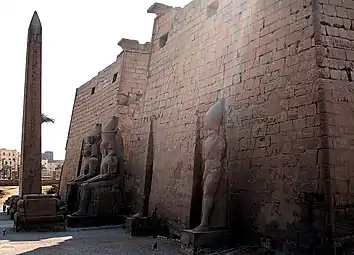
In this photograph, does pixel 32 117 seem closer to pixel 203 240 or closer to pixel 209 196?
pixel 209 196

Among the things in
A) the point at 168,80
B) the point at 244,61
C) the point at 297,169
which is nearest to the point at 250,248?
the point at 297,169

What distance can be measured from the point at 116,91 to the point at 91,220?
462 centimetres

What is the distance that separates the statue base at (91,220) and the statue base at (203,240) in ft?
16.7

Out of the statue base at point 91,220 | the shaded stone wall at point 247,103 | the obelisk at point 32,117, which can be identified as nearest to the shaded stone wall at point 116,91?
the statue base at point 91,220

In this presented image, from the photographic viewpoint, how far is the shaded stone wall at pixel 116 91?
47.7 ft

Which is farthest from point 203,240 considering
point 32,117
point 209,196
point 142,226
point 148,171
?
point 32,117

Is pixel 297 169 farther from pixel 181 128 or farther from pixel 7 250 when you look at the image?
pixel 7 250

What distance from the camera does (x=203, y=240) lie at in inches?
265

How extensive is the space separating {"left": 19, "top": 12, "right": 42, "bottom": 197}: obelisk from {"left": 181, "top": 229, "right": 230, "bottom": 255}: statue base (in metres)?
5.03

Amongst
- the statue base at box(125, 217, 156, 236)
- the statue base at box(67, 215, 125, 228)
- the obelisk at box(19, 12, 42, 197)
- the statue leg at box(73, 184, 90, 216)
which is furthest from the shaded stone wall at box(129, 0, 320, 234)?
the obelisk at box(19, 12, 42, 197)

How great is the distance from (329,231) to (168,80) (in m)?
6.10

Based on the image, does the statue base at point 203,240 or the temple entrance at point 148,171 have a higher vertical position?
the temple entrance at point 148,171

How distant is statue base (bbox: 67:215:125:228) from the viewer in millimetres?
11484

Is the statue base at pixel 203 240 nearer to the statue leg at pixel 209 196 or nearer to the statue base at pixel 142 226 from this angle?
the statue leg at pixel 209 196
